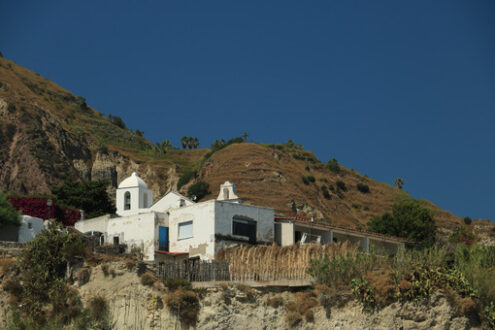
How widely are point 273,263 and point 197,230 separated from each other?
29.6ft

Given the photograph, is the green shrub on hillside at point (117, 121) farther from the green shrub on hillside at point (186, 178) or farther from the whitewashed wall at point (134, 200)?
the whitewashed wall at point (134, 200)

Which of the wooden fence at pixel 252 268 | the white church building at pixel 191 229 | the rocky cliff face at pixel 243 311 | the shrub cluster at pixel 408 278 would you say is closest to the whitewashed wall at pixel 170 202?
the white church building at pixel 191 229

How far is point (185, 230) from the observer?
46.6 metres

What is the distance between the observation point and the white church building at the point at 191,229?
148 feet

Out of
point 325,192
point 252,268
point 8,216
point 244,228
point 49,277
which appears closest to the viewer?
point 49,277

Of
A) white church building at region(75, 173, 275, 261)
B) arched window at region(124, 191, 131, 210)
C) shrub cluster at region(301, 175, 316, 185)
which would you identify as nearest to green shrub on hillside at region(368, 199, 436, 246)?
white church building at region(75, 173, 275, 261)

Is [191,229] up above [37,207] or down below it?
below

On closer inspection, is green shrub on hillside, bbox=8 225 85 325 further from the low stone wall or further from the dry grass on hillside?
the dry grass on hillside

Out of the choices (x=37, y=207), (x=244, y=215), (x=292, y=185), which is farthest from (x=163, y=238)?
(x=292, y=185)

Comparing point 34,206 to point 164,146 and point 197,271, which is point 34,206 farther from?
point 164,146

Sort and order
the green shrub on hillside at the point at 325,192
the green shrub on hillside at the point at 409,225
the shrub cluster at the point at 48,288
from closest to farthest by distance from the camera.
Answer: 1. the shrub cluster at the point at 48,288
2. the green shrub on hillside at the point at 409,225
3. the green shrub on hillside at the point at 325,192

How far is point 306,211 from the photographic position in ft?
323

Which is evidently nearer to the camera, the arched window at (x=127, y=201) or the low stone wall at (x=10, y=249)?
the low stone wall at (x=10, y=249)

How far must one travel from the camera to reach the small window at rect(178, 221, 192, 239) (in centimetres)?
4634
